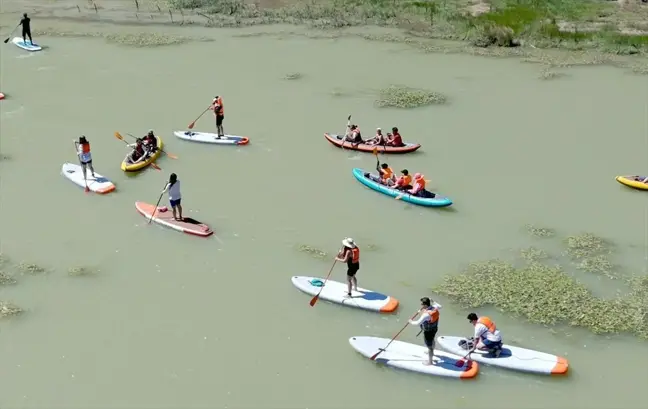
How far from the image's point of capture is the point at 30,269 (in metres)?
18.7

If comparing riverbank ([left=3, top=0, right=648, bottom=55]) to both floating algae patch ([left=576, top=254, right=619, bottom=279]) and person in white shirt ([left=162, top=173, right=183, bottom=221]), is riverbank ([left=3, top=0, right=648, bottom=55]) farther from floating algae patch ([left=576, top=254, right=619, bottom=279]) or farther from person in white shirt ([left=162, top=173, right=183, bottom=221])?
person in white shirt ([left=162, top=173, right=183, bottom=221])

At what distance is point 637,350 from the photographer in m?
15.5

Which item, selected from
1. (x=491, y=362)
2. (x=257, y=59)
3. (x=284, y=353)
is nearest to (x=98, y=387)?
(x=284, y=353)

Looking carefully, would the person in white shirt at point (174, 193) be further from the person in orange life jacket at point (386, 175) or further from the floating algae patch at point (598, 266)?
the floating algae patch at point (598, 266)

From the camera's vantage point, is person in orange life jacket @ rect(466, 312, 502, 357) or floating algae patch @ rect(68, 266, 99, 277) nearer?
person in orange life jacket @ rect(466, 312, 502, 357)

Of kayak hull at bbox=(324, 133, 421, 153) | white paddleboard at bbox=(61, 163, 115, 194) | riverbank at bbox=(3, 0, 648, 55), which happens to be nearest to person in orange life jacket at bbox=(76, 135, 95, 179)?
white paddleboard at bbox=(61, 163, 115, 194)

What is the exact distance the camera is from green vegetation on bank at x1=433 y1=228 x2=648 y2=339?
53.7 ft

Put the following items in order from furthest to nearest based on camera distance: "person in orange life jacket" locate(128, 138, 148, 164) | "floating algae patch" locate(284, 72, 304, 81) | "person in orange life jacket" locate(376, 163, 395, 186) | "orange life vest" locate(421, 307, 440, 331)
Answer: "floating algae patch" locate(284, 72, 304, 81), "person in orange life jacket" locate(128, 138, 148, 164), "person in orange life jacket" locate(376, 163, 395, 186), "orange life vest" locate(421, 307, 440, 331)

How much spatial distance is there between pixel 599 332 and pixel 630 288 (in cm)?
241

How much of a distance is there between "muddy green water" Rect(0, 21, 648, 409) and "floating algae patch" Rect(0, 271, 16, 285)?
1.09ft

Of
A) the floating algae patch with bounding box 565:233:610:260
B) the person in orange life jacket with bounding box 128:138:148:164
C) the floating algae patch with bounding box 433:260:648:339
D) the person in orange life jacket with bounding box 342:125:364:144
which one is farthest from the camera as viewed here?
the person in orange life jacket with bounding box 342:125:364:144

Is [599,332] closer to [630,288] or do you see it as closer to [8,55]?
[630,288]

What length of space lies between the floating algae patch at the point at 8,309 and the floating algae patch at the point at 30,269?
1.43m

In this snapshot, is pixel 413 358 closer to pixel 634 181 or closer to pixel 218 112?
pixel 634 181
